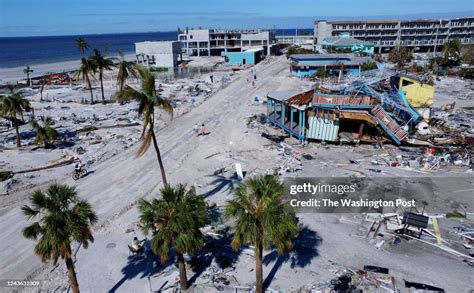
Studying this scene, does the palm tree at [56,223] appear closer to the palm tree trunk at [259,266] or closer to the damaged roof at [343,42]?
the palm tree trunk at [259,266]

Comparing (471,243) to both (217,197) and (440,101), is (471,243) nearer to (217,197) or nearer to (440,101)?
(217,197)

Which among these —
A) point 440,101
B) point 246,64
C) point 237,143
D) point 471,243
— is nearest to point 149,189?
point 237,143

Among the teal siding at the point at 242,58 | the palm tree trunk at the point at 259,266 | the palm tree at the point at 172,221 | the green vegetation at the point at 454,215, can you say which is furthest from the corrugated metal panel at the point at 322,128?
the teal siding at the point at 242,58

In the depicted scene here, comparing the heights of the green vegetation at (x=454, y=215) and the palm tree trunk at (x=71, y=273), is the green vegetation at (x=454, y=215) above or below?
below

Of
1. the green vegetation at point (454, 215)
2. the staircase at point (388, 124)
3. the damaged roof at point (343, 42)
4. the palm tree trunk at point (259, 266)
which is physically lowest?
the green vegetation at point (454, 215)

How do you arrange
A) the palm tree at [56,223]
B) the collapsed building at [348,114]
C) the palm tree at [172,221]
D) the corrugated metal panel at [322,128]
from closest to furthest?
the palm tree at [56,223], the palm tree at [172,221], the collapsed building at [348,114], the corrugated metal panel at [322,128]

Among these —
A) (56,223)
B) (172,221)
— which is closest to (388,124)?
(172,221)

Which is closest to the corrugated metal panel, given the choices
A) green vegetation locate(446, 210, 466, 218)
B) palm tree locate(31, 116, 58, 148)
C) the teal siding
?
green vegetation locate(446, 210, 466, 218)
